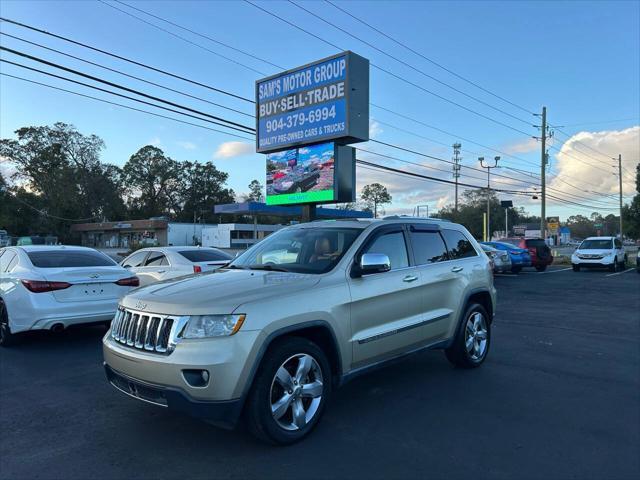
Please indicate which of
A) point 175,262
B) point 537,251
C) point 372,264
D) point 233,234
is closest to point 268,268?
point 372,264

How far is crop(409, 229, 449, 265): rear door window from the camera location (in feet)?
17.4

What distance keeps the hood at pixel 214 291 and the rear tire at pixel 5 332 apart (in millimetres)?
4227

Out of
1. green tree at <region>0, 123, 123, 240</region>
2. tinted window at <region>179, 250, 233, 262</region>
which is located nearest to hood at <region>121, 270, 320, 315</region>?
tinted window at <region>179, 250, 233, 262</region>

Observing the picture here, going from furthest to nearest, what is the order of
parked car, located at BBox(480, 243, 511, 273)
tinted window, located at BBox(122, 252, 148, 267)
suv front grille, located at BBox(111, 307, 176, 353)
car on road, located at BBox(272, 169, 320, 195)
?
parked car, located at BBox(480, 243, 511, 273) < car on road, located at BBox(272, 169, 320, 195) < tinted window, located at BBox(122, 252, 148, 267) < suv front grille, located at BBox(111, 307, 176, 353)

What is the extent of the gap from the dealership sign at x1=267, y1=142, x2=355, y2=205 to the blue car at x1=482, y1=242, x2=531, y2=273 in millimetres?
9536

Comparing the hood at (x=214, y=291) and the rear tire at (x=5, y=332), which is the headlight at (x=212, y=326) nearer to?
the hood at (x=214, y=291)

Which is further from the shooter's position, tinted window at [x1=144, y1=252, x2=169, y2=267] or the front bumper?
tinted window at [x1=144, y1=252, x2=169, y2=267]

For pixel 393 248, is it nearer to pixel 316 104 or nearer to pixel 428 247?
pixel 428 247

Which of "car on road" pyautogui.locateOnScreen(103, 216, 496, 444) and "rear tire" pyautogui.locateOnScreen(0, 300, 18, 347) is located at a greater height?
"car on road" pyautogui.locateOnScreen(103, 216, 496, 444)

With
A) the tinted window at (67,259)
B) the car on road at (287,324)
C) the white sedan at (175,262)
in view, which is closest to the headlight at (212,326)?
the car on road at (287,324)

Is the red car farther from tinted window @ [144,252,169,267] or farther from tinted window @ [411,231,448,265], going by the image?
tinted window @ [411,231,448,265]

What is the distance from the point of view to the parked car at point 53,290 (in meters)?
6.83

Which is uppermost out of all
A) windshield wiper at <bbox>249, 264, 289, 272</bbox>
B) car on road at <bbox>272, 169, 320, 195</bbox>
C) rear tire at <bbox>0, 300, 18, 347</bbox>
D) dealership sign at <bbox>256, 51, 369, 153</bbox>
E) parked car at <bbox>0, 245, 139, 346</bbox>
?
dealership sign at <bbox>256, 51, 369, 153</bbox>

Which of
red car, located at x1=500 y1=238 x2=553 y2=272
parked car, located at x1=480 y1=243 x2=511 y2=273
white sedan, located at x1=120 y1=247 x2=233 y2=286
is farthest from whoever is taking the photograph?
red car, located at x1=500 y1=238 x2=553 y2=272
